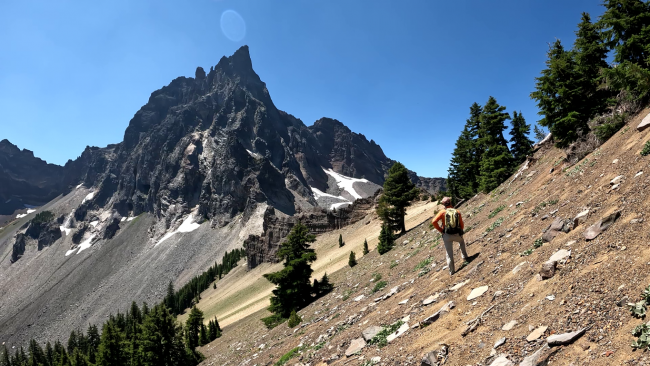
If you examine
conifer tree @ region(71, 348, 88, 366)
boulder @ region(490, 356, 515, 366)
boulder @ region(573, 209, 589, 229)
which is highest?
boulder @ region(573, 209, 589, 229)

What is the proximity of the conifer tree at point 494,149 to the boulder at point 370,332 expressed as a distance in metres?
29.7

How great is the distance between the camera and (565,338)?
199 inches

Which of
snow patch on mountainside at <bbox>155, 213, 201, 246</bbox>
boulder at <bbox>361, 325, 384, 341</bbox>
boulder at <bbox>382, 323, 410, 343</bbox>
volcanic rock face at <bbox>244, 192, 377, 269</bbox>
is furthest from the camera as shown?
snow patch on mountainside at <bbox>155, 213, 201, 246</bbox>

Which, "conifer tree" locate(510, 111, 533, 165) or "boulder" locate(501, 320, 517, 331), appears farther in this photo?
"conifer tree" locate(510, 111, 533, 165)

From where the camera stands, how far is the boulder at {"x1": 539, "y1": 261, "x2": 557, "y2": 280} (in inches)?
285

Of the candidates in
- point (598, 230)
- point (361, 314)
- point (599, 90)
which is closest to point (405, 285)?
point (361, 314)

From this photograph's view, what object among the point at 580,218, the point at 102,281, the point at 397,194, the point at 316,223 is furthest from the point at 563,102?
the point at 102,281

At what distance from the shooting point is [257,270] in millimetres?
86250

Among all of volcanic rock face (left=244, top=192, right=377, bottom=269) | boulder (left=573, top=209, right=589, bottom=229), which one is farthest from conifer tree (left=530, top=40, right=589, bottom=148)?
volcanic rock face (left=244, top=192, right=377, bottom=269)

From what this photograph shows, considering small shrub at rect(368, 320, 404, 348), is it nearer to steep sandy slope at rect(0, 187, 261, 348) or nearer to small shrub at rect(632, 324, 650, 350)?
small shrub at rect(632, 324, 650, 350)

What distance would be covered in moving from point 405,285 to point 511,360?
867 cm

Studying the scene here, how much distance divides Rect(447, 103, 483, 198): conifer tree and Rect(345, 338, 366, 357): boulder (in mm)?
34845

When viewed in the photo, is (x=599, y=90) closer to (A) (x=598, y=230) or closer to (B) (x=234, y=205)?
(A) (x=598, y=230)

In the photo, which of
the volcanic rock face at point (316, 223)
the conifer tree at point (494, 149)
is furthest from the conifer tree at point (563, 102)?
the volcanic rock face at point (316, 223)
